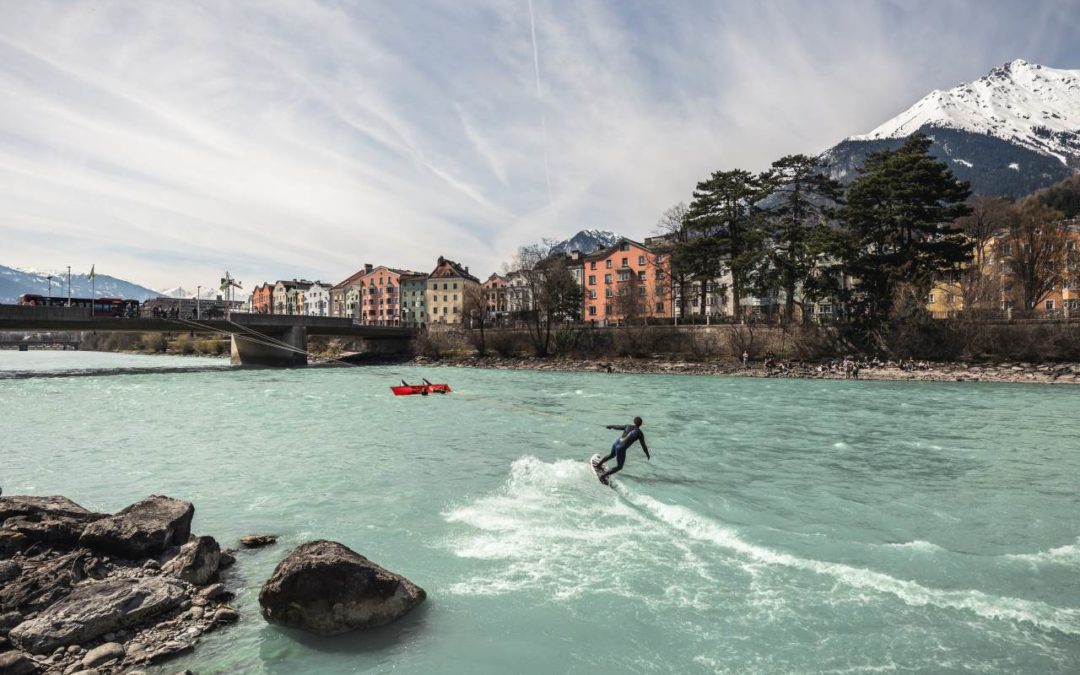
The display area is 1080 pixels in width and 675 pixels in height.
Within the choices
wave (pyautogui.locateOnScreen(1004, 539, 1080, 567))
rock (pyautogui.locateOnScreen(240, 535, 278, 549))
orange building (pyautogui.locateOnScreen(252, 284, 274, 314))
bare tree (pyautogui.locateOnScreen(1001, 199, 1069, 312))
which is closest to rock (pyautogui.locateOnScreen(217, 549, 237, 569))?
rock (pyautogui.locateOnScreen(240, 535, 278, 549))

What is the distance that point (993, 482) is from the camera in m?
15.8

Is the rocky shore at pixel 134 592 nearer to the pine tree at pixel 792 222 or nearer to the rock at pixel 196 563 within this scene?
the rock at pixel 196 563

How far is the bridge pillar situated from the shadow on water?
63.7 metres

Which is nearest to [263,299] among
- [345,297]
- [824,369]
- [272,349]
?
[345,297]

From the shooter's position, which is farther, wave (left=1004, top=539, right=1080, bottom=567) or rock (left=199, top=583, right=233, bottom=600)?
wave (left=1004, top=539, right=1080, bottom=567)

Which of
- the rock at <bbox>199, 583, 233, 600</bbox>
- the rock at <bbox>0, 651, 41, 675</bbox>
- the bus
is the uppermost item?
the bus

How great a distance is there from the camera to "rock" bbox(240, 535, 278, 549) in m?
11.0

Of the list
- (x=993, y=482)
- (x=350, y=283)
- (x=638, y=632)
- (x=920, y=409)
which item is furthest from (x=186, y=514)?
(x=350, y=283)

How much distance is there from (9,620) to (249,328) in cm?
6317

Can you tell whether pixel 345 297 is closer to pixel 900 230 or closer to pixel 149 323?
pixel 149 323

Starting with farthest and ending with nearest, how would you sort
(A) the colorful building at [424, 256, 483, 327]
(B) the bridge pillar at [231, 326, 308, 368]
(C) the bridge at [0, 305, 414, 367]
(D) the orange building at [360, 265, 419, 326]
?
1. (D) the orange building at [360, 265, 419, 326]
2. (A) the colorful building at [424, 256, 483, 327]
3. (B) the bridge pillar at [231, 326, 308, 368]
4. (C) the bridge at [0, 305, 414, 367]

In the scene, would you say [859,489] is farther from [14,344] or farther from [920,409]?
[14,344]

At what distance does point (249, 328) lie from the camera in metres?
64.4

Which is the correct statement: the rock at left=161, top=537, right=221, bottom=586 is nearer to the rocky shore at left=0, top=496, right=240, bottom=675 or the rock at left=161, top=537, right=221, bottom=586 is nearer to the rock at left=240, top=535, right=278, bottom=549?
the rocky shore at left=0, top=496, right=240, bottom=675
